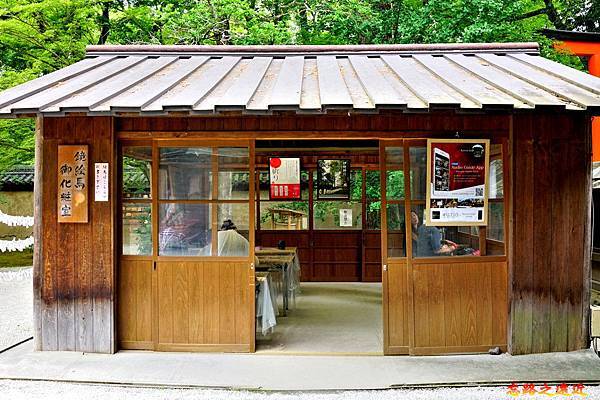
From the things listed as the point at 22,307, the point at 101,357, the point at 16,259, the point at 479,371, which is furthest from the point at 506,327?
the point at 16,259

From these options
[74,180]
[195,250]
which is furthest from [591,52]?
[74,180]

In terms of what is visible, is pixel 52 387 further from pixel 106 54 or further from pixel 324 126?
pixel 106 54

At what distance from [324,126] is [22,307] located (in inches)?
260

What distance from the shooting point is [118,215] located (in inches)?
236

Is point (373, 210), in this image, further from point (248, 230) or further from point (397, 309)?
point (248, 230)

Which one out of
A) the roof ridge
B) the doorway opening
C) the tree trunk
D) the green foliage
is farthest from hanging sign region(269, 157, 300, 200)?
the tree trunk

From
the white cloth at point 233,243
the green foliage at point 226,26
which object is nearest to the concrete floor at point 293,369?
the white cloth at point 233,243

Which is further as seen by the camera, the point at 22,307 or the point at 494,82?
the point at 22,307

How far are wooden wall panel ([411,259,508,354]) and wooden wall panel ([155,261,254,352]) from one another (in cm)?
187

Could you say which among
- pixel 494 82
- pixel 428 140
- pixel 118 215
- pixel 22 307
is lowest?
pixel 22 307

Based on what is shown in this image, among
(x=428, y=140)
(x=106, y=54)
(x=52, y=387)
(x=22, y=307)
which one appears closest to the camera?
(x=52, y=387)

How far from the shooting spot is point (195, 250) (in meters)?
6.00

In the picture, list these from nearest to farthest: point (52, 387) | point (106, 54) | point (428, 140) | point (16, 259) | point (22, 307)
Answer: point (52, 387)
point (428, 140)
point (106, 54)
point (22, 307)
point (16, 259)

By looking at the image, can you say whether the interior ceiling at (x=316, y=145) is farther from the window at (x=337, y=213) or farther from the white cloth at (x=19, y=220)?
the white cloth at (x=19, y=220)
